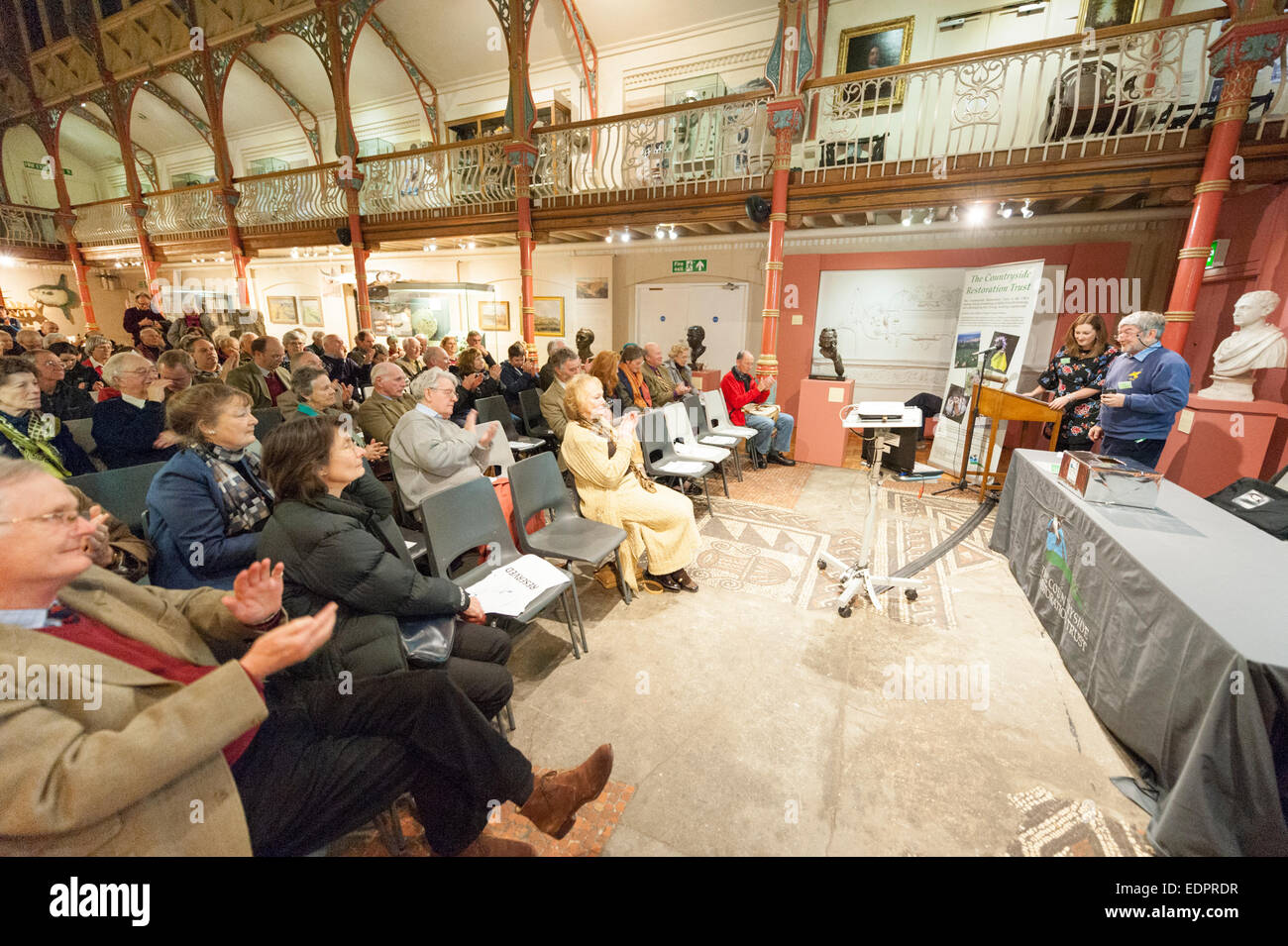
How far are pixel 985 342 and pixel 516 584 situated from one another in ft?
18.9

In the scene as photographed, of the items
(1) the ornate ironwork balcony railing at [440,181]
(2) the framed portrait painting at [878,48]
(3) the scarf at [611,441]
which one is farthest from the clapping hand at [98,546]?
(2) the framed portrait painting at [878,48]

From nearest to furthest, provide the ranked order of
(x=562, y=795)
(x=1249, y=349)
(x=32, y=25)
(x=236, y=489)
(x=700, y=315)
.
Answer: (x=562, y=795), (x=236, y=489), (x=1249, y=349), (x=700, y=315), (x=32, y=25)

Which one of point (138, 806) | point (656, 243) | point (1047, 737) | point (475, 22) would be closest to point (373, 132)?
point (475, 22)

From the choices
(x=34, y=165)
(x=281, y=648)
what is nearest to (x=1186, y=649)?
(x=281, y=648)

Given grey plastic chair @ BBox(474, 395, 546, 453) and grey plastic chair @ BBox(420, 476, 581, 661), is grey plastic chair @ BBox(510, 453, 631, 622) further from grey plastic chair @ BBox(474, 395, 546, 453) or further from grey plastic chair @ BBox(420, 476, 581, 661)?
grey plastic chair @ BBox(474, 395, 546, 453)

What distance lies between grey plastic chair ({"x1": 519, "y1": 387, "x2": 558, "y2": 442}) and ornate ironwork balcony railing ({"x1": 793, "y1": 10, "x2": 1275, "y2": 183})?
3.91m

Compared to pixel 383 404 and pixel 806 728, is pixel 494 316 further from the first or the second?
pixel 806 728

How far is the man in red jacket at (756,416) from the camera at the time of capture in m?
5.78

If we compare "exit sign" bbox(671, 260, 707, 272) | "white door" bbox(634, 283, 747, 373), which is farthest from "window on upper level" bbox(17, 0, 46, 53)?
"exit sign" bbox(671, 260, 707, 272)

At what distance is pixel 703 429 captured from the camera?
527 cm

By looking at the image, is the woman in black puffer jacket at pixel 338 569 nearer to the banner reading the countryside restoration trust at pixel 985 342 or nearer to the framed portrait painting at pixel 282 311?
the banner reading the countryside restoration trust at pixel 985 342

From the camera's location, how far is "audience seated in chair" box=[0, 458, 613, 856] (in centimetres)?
83

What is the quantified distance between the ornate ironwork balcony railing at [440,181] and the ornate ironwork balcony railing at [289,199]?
720 millimetres
